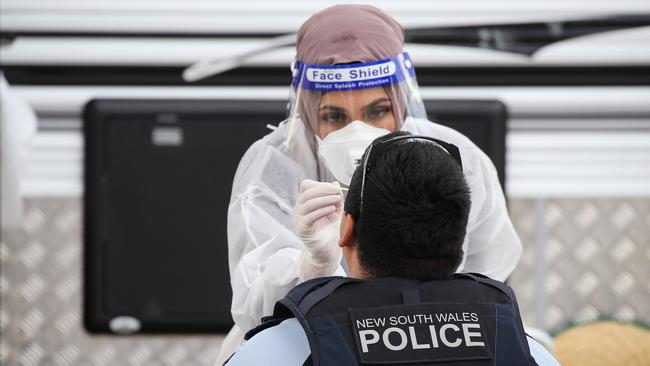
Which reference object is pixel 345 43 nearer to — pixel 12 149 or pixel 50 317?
pixel 12 149

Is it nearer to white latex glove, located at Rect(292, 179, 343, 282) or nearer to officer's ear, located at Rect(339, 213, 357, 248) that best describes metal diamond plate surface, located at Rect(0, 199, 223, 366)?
white latex glove, located at Rect(292, 179, 343, 282)

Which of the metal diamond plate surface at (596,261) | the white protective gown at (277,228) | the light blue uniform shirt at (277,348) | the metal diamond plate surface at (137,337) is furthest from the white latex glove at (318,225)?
the metal diamond plate surface at (596,261)

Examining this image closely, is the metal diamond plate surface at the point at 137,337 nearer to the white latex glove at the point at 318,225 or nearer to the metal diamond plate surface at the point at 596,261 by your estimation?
the metal diamond plate surface at the point at 596,261

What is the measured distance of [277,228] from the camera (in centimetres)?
204

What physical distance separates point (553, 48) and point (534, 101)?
216mm

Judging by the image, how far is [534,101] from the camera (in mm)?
3883

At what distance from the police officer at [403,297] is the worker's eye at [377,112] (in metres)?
0.62

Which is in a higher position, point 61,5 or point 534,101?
point 61,5

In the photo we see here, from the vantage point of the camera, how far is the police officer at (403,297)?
138 centimetres

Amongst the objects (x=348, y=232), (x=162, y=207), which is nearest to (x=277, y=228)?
(x=348, y=232)

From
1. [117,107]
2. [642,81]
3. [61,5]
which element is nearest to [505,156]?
[642,81]

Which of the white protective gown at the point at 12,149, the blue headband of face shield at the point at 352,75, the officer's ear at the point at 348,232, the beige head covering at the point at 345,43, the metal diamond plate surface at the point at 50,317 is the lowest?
the metal diamond plate surface at the point at 50,317

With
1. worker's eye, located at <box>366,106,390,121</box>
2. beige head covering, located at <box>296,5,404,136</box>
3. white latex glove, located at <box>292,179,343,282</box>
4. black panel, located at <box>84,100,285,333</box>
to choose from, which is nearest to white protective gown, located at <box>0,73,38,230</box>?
black panel, located at <box>84,100,285,333</box>

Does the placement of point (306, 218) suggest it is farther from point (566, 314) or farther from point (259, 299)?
point (566, 314)
